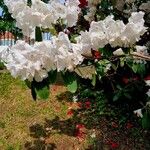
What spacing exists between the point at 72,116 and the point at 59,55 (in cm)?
505

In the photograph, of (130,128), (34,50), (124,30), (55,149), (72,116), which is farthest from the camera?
(72,116)

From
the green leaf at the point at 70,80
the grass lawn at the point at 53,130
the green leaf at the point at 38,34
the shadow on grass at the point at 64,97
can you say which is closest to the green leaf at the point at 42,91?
the green leaf at the point at 70,80

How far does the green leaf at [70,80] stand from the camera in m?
2.39

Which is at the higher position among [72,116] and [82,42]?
[82,42]

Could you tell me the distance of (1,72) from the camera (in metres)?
10.6

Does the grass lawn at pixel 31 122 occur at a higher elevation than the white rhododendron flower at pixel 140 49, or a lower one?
lower

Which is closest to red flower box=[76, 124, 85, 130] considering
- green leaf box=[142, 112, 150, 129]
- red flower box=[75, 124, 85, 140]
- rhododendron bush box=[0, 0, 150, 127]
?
red flower box=[75, 124, 85, 140]

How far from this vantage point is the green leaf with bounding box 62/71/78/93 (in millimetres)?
2387

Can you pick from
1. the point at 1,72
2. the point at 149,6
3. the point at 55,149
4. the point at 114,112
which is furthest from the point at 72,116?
the point at 1,72

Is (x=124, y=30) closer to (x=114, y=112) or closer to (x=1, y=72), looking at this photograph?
(x=114, y=112)

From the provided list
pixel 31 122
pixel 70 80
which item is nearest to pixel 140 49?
pixel 70 80

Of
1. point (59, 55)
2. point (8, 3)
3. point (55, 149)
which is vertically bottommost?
point (55, 149)

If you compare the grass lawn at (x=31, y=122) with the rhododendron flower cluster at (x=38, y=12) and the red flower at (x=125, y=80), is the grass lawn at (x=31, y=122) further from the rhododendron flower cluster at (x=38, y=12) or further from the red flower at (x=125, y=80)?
the rhododendron flower cluster at (x=38, y=12)

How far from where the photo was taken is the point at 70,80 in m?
2.40
